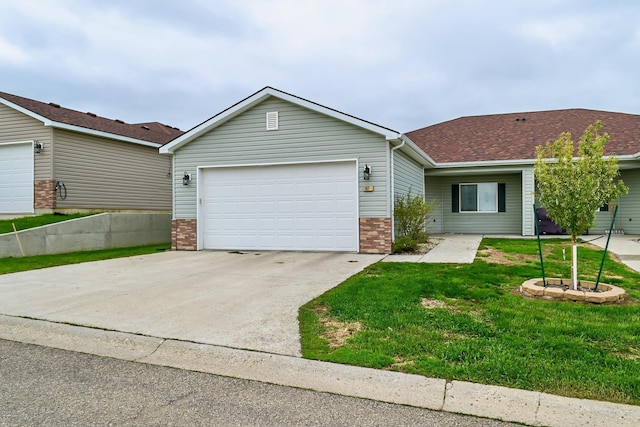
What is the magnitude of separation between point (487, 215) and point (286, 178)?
888cm

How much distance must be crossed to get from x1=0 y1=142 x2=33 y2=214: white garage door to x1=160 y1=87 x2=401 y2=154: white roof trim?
5.62 m

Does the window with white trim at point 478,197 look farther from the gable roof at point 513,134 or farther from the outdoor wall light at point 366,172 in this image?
the outdoor wall light at point 366,172

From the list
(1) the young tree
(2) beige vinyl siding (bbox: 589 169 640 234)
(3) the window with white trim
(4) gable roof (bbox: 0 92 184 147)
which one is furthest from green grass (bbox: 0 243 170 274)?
(2) beige vinyl siding (bbox: 589 169 640 234)

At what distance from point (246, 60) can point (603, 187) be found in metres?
17.1

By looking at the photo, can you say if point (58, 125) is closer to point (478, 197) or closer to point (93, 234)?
point (93, 234)

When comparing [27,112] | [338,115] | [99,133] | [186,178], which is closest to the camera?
[338,115]

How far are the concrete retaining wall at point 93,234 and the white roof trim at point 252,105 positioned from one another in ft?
11.6

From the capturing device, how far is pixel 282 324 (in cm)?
484

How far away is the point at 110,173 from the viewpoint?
1656cm

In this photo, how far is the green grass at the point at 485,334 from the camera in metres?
3.26

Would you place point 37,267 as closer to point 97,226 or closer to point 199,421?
point 97,226

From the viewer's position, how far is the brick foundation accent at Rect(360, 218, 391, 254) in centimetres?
1104

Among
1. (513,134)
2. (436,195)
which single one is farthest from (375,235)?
(513,134)

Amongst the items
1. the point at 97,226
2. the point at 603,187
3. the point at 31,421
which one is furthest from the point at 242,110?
the point at 31,421
